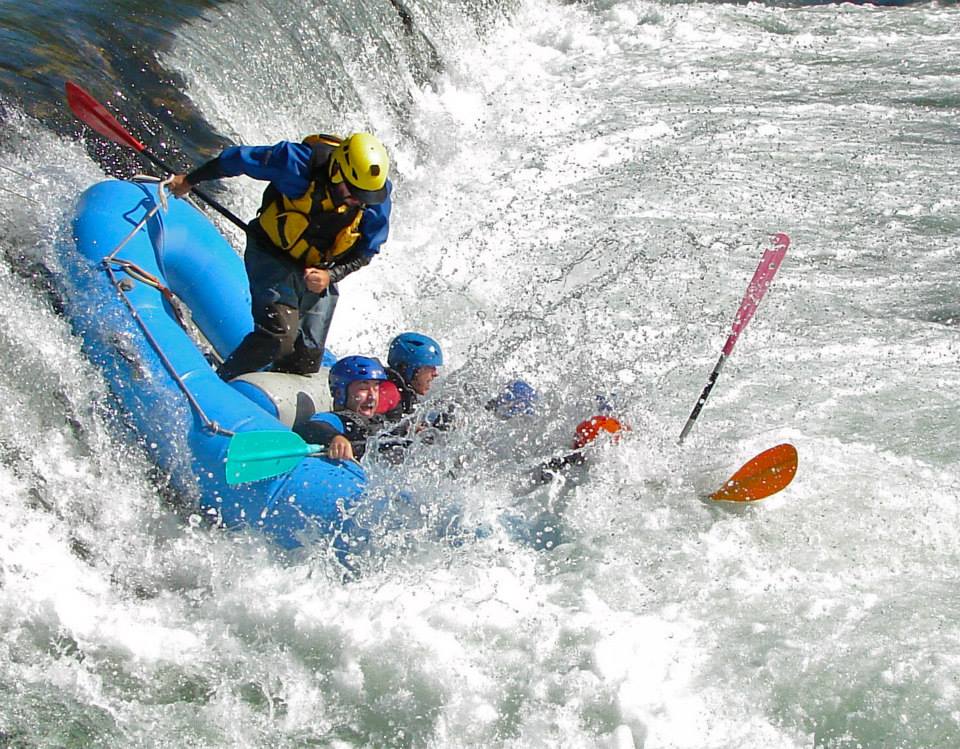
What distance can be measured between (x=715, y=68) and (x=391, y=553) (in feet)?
34.3

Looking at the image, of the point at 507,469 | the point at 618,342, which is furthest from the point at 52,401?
the point at 618,342

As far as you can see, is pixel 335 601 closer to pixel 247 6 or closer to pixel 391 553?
pixel 391 553

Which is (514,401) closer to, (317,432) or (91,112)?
(317,432)

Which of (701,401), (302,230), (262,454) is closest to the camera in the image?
(262,454)

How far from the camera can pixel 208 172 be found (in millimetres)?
5184

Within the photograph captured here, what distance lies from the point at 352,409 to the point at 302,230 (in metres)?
0.88

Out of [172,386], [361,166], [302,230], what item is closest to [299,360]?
[302,230]

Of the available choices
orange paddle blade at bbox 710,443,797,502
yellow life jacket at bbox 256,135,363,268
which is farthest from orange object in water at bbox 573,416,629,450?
yellow life jacket at bbox 256,135,363,268

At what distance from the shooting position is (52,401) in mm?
4816

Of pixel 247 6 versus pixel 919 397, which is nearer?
pixel 919 397

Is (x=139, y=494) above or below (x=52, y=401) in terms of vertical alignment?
below

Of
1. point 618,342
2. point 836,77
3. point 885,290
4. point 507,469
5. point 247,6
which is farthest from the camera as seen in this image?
point 836,77

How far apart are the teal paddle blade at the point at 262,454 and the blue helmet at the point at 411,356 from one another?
0.92 meters

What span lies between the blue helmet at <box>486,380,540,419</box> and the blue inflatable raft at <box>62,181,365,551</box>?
84 centimetres
